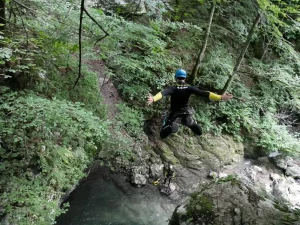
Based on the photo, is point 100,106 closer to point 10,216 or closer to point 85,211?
point 85,211

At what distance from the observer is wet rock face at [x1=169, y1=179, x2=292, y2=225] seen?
11.6 feet

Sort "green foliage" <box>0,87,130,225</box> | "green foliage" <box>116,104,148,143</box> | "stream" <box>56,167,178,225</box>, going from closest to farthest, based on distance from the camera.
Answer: "green foliage" <box>0,87,130,225</box>
"stream" <box>56,167,178,225</box>
"green foliage" <box>116,104,148,143</box>

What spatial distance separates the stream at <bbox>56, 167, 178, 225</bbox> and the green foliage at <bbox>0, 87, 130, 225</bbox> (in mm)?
1138

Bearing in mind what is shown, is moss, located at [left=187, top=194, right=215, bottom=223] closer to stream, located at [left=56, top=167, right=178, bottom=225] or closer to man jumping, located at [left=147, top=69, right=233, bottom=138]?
man jumping, located at [left=147, top=69, right=233, bottom=138]

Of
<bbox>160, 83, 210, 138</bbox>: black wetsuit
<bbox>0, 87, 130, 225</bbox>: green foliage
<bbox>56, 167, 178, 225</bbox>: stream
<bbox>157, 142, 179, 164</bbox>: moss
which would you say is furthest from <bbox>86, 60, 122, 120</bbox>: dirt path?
<bbox>160, 83, 210, 138</bbox>: black wetsuit

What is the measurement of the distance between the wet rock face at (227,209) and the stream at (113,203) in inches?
106

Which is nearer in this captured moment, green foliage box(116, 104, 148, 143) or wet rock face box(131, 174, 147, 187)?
wet rock face box(131, 174, 147, 187)

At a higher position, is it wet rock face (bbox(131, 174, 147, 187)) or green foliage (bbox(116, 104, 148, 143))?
green foliage (bbox(116, 104, 148, 143))

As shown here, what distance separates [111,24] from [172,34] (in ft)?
14.1

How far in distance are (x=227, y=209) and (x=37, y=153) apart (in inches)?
139


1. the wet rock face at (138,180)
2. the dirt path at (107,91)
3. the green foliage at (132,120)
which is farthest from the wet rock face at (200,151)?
the dirt path at (107,91)

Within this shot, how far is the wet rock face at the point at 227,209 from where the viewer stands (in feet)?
11.6

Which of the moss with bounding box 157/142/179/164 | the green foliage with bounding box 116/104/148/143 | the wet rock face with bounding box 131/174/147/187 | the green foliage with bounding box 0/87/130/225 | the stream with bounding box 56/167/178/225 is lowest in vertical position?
the stream with bounding box 56/167/178/225

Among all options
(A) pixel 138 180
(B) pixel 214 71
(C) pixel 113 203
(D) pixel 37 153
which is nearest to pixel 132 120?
(A) pixel 138 180
